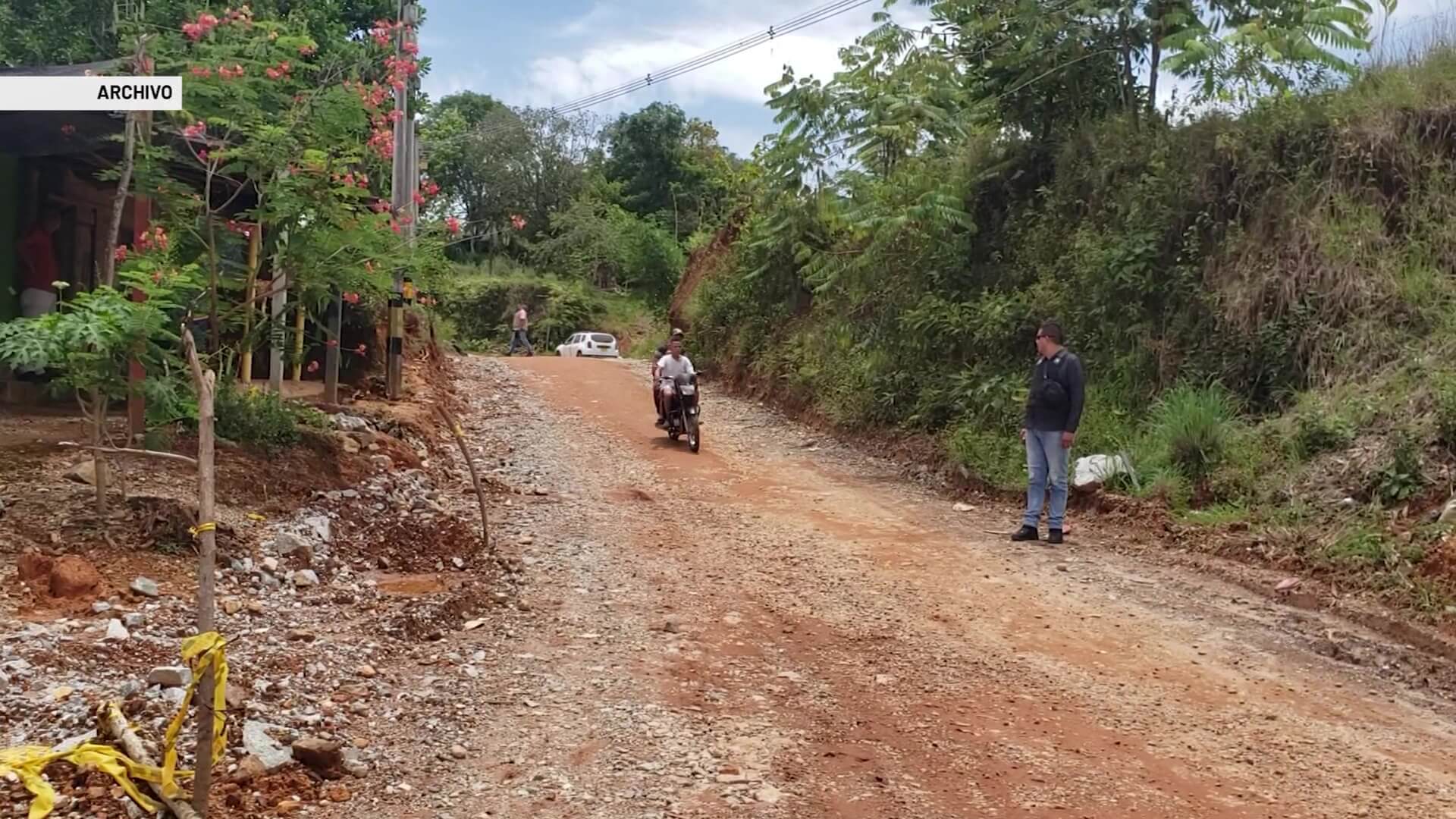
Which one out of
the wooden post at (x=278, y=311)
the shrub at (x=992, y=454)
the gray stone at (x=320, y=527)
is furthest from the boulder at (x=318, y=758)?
the shrub at (x=992, y=454)

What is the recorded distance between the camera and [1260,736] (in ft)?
15.8

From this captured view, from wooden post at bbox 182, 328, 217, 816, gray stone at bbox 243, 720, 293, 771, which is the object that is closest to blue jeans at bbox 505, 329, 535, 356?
gray stone at bbox 243, 720, 293, 771

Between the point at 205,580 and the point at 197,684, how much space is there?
1.37 ft

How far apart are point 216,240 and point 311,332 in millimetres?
5494

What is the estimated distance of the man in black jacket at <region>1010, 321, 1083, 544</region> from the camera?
894cm

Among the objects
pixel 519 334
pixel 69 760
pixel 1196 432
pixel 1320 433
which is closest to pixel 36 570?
pixel 69 760

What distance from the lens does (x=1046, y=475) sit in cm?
923

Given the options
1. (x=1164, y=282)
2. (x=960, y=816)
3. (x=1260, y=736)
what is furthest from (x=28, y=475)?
(x=1164, y=282)

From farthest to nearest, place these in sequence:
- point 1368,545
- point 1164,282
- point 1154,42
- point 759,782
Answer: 1. point 1154,42
2. point 1164,282
3. point 1368,545
4. point 759,782

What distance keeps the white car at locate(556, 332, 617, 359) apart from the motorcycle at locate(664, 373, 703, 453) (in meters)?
19.2

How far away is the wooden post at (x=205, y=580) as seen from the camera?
3.47 metres

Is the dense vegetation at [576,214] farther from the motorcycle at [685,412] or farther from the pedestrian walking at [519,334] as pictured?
the motorcycle at [685,412]

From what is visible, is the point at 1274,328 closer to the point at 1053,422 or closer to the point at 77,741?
the point at 1053,422

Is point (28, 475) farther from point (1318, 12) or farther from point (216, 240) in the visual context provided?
point (1318, 12)
